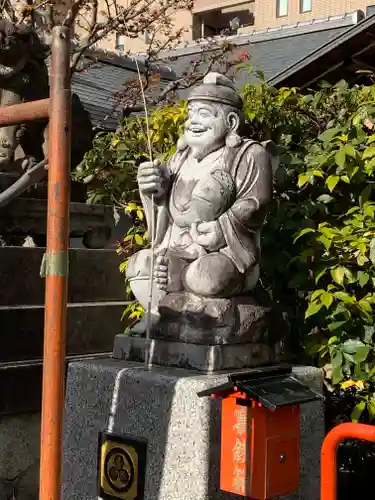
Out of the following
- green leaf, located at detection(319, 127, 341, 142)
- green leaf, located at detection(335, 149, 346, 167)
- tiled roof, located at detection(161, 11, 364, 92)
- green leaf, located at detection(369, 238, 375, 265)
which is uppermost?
tiled roof, located at detection(161, 11, 364, 92)

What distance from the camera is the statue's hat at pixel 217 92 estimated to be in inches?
147

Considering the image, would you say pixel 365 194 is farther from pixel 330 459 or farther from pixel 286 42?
pixel 286 42

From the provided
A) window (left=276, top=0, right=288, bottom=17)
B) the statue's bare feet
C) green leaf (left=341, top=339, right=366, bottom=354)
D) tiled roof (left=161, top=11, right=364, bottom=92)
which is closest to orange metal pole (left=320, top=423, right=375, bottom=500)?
the statue's bare feet

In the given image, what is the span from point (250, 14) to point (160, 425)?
24.2 m

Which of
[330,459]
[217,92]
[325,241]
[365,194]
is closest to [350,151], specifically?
[365,194]

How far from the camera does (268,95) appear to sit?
554 cm

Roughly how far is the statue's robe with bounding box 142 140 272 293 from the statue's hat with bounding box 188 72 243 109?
0.81 ft

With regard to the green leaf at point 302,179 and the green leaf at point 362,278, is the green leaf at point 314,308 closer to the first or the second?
the green leaf at point 362,278

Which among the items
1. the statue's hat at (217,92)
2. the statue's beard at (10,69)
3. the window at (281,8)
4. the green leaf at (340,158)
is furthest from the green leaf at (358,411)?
the window at (281,8)

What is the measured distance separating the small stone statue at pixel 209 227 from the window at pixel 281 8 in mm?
20893

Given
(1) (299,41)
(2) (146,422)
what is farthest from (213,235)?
(1) (299,41)

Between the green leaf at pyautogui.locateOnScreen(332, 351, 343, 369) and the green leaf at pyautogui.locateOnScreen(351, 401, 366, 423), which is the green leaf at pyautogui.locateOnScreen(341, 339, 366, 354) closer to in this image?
the green leaf at pyautogui.locateOnScreen(332, 351, 343, 369)

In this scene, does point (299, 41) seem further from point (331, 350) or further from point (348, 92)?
point (331, 350)

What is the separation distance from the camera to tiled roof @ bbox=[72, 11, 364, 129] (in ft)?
37.1
